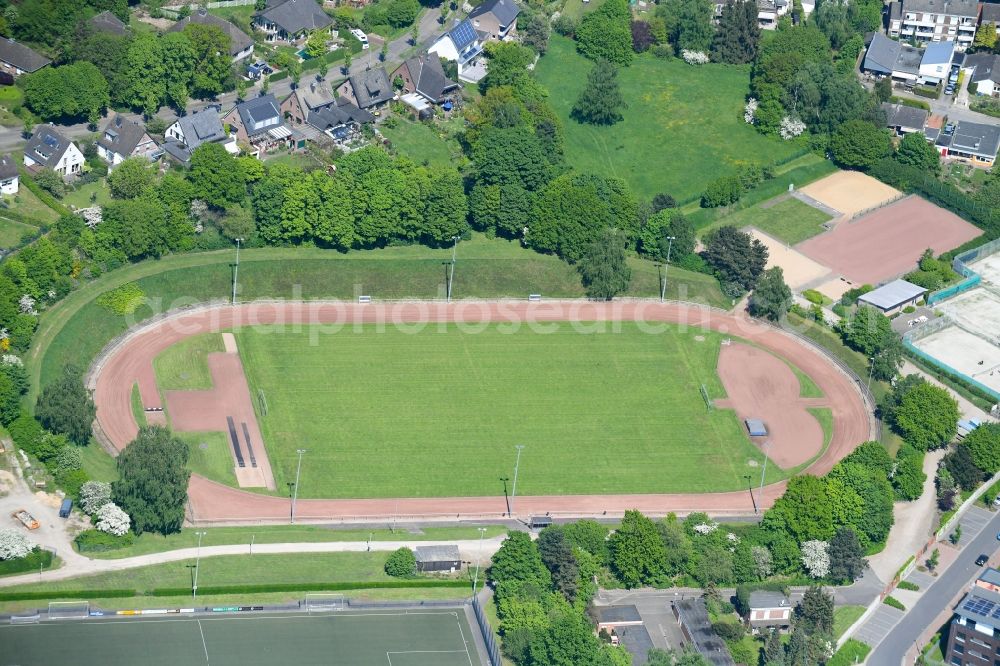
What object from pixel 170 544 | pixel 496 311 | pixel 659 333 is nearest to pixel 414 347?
pixel 496 311

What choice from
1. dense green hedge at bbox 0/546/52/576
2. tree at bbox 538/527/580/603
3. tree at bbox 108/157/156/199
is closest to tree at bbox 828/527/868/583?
tree at bbox 538/527/580/603

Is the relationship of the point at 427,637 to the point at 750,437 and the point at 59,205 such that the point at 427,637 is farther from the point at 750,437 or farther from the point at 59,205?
the point at 59,205

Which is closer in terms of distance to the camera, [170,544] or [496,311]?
[170,544]

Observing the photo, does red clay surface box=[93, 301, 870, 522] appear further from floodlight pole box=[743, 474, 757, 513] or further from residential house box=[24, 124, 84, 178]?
residential house box=[24, 124, 84, 178]

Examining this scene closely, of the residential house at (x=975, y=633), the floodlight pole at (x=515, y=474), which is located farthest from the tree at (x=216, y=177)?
the residential house at (x=975, y=633)

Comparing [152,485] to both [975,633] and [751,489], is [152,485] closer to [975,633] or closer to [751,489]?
[751,489]
